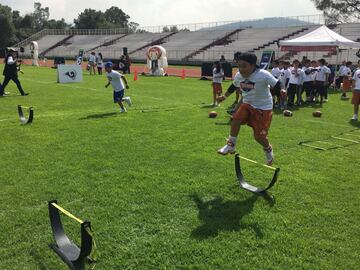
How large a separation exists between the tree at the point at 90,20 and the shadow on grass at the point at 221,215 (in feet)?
315

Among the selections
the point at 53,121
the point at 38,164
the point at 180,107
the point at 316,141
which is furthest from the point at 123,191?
the point at 180,107

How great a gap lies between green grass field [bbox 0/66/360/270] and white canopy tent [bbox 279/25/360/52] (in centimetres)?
1165

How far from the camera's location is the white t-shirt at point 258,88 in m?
5.92

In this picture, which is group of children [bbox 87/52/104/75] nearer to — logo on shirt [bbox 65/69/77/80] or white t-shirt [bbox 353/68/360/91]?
logo on shirt [bbox 65/69/77/80]

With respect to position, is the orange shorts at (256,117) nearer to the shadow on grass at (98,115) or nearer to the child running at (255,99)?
the child running at (255,99)

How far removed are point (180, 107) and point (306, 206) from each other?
9517 mm

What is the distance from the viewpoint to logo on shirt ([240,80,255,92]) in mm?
5964

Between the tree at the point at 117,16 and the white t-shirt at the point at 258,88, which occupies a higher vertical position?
the tree at the point at 117,16

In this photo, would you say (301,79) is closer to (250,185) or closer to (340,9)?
(250,185)

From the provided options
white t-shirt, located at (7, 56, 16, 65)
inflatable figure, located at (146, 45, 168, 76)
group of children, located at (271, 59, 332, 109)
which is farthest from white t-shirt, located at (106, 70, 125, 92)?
inflatable figure, located at (146, 45, 168, 76)

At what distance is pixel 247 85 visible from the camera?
237 inches

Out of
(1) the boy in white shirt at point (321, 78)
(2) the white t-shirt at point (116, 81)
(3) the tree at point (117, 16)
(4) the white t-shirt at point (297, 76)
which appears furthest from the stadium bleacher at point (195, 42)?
(3) the tree at point (117, 16)

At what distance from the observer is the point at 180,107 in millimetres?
14531

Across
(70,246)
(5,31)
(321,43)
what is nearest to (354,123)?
(321,43)
